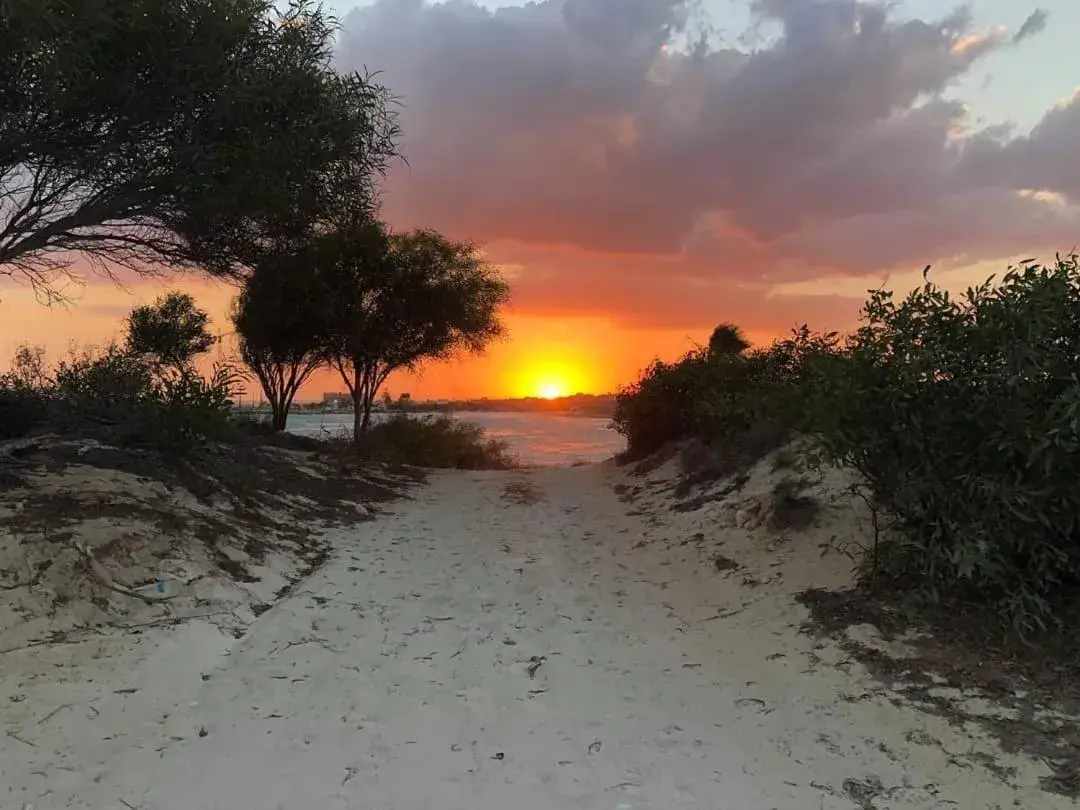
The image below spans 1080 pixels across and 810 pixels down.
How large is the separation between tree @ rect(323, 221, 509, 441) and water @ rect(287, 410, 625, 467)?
3.57 m

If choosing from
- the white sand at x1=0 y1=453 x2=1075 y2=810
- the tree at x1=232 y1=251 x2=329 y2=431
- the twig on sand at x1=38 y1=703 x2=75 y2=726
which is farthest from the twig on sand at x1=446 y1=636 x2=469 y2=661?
the tree at x1=232 y1=251 x2=329 y2=431

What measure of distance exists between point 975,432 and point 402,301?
616 inches

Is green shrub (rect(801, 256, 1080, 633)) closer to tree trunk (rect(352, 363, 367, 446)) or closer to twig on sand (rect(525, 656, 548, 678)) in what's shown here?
twig on sand (rect(525, 656, 548, 678))

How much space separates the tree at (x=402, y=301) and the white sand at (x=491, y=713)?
40.9 feet

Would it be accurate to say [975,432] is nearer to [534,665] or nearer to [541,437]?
[534,665]

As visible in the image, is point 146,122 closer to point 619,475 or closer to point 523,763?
point 523,763

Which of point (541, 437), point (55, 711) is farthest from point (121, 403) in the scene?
point (541, 437)

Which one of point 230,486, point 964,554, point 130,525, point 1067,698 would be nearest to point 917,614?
point 964,554

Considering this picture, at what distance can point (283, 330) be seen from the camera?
18969mm

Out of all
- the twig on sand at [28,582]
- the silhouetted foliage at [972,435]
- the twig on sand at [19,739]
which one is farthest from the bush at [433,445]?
the twig on sand at [19,739]

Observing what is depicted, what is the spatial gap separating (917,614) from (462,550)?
5.27 meters

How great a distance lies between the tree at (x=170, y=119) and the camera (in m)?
5.98

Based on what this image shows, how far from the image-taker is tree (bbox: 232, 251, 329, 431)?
17453mm

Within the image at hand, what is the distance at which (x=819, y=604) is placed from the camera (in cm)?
639
